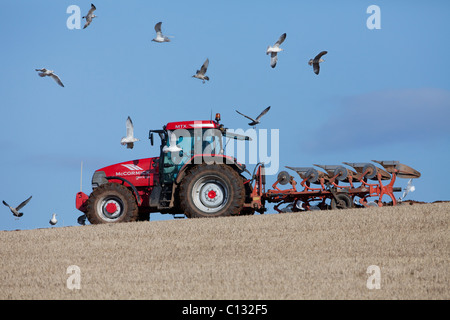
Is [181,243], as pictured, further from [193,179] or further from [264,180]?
[264,180]

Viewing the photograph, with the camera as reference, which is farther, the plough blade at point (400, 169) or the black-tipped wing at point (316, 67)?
the black-tipped wing at point (316, 67)

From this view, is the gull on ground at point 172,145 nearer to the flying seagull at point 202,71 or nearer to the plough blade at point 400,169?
the flying seagull at point 202,71

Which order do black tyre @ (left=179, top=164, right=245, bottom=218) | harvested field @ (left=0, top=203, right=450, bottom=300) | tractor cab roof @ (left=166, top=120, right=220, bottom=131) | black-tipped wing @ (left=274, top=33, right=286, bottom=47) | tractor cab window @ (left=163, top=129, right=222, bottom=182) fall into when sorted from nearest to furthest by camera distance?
harvested field @ (left=0, top=203, right=450, bottom=300) < black tyre @ (left=179, top=164, right=245, bottom=218) < tractor cab window @ (left=163, top=129, right=222, bottom=182) < tractor cab roof @ (left=166, top=120, right=220, bottom=131) < black-tipped wing @ (left=274, top=33, right=286, bottom=47)

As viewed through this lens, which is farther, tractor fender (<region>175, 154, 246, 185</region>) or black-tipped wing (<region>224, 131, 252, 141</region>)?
black-tipped wing (<region>224, 131, 252, 141</region>)

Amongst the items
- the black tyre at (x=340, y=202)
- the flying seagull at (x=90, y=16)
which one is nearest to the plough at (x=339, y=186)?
the black tyre at (x=340, y=202)

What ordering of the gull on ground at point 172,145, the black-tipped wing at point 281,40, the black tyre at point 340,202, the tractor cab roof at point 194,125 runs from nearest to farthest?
the gull on ground at point 172,145 → the tractor cab roof at point 194,125 → the black tyre at point 340,202 → the black-tipped wing at point 281,40

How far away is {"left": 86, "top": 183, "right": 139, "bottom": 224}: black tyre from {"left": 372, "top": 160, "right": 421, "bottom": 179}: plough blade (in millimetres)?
6502

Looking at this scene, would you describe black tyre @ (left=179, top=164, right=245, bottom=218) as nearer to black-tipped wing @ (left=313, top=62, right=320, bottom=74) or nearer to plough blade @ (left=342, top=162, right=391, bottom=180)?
plough blade @ (left=342, top=162, right=391, bottom=180)

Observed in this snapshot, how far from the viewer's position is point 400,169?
1797 cm

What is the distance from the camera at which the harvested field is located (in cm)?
1005

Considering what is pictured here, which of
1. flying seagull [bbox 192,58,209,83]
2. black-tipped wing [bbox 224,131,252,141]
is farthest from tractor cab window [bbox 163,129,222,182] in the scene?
flying seagull [bbox 192,58,209,83]

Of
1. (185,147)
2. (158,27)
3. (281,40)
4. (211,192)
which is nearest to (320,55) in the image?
(281,40)

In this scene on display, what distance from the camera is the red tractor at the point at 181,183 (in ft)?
52.1

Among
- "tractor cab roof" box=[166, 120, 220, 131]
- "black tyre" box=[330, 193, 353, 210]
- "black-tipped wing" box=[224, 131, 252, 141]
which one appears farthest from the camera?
"black tyre" box=[330, 193, 353, 210]
